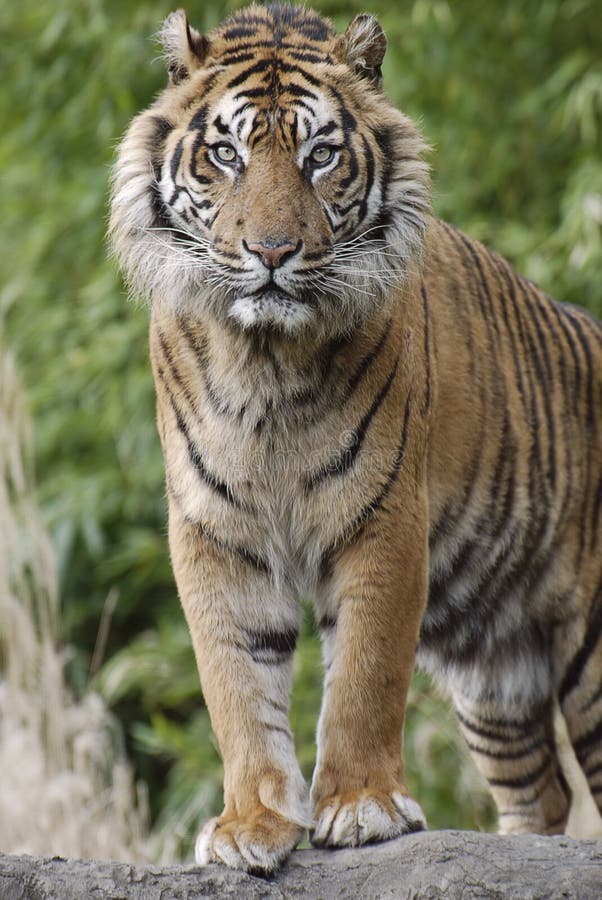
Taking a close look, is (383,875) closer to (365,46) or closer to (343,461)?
(343,461)

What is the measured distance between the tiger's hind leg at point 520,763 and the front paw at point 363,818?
1010 millimetres

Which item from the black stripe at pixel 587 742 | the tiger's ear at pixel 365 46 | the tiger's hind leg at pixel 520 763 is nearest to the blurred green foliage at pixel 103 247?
the tiger's hind leg at pixel 520 763

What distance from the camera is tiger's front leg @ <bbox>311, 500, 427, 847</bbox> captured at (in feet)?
7.56

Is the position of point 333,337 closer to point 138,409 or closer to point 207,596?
point 207,596

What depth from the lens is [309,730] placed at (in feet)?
15.5

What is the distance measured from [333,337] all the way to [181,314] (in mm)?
299

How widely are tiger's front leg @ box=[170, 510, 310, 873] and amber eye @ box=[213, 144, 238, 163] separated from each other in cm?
65

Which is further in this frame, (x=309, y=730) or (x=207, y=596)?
(x=309, y=730)

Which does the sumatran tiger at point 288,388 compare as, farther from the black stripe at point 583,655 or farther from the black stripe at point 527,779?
→ the black stripe at point 527,779

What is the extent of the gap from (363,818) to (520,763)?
1195 mm

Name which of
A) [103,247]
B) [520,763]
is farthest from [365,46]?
[103,247]

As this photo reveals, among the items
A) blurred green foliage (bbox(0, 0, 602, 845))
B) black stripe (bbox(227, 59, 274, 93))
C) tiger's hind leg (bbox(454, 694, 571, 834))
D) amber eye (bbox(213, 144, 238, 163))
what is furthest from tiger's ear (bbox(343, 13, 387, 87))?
blurred green foliage (bbox(0, 0, 602, 845))

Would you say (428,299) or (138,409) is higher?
(428,299)

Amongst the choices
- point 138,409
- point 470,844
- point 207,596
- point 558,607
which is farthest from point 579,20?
point 470,844
